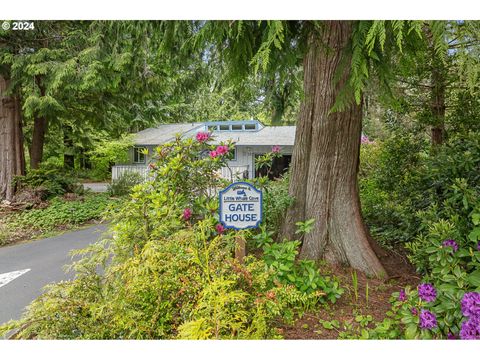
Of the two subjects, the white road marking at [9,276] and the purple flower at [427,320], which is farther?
the white road marking at [9,276]

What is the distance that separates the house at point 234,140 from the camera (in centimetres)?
263

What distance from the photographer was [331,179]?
1.96 metres

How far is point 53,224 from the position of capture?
289 cm

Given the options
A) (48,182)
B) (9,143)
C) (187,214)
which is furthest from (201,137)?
(9,143)

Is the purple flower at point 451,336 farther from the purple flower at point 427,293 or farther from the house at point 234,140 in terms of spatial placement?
the house at point 234,140

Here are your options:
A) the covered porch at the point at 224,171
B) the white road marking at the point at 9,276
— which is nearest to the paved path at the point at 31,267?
the white road marking at the point at 9,276

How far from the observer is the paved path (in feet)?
5.82

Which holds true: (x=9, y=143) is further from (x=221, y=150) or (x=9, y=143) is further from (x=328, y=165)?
(x=328, y=165)

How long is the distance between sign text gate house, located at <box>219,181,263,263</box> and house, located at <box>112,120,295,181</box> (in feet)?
2.14

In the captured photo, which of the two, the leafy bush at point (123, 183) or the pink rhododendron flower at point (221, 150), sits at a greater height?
the pink rhododendron flower at point (221, 150)

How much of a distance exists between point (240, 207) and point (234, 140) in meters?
1.01

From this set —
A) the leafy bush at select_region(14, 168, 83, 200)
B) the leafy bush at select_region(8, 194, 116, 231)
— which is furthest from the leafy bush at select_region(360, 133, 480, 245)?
the leafy bush at select_region(14, 168, 83, 200)

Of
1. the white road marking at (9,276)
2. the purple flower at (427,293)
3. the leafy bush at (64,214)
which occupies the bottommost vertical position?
the white road marking at (9,276)

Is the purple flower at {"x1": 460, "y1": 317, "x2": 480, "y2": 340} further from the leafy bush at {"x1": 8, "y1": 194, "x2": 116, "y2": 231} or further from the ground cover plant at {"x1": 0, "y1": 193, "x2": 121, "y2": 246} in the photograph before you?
the leafy bush at {"x1": 8, "y1": 194, "x2": 116, "y2": 231}
